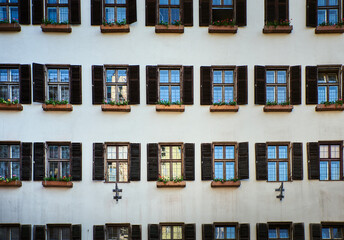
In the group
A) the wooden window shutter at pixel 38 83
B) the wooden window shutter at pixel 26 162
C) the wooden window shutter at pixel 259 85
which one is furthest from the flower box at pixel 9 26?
the wooden window shutter at pixel 259 85

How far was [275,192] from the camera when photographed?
10.2 metres

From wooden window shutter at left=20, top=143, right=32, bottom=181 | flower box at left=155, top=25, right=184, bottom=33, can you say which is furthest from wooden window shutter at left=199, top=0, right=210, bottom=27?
wooden window shutter at left=20, top=143, right=32, bottom=181

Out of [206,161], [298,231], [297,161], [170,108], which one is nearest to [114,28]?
[170,108]

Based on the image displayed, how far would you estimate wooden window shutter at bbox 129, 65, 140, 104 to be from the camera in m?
10.2

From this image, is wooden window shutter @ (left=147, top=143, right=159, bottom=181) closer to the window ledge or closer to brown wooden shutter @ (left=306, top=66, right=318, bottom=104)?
the window ledge

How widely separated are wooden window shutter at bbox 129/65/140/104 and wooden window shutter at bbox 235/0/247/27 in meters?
3.50

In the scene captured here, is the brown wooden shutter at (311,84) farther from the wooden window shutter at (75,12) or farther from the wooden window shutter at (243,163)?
the wooden window shutter at (75,12)

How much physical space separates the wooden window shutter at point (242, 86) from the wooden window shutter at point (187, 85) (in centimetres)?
144

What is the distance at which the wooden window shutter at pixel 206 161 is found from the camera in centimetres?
1017

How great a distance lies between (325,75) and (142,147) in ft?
20.3

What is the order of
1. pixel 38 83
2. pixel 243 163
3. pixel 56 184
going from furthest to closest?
1. pixel 243 163
2. pixel 38 83
3. pixel 56 184

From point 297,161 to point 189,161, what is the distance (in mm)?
3289

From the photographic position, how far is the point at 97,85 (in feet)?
33.3

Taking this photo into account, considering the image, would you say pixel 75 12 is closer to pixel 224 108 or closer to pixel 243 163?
pixel 224 108
